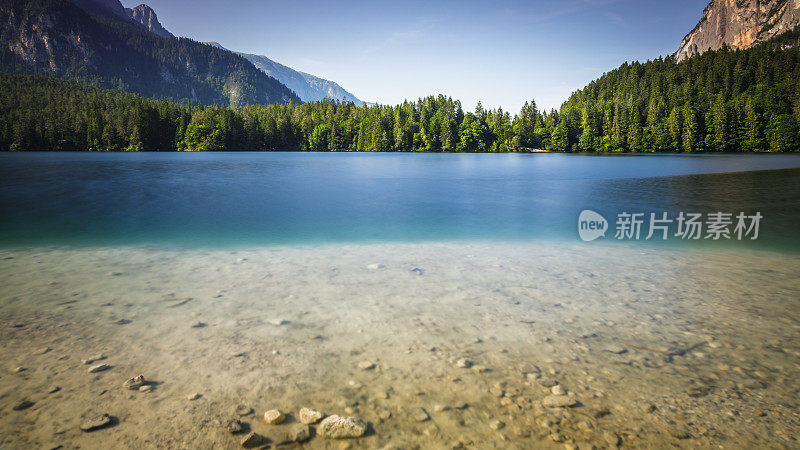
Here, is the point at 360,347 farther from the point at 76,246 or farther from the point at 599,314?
the point at 76,246

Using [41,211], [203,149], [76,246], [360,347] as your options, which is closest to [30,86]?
[203,149]

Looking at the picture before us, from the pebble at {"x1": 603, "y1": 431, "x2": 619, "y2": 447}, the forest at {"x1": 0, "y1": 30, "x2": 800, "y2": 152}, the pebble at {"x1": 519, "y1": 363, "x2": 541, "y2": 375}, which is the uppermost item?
the forest at {"x1": 0, "y1": 30, "x2": 800, "y2": 152}

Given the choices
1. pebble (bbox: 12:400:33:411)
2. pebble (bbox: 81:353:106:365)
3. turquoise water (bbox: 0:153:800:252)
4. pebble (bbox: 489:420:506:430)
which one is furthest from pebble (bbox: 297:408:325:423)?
turquoise water (bbox: 0:153:800:252)

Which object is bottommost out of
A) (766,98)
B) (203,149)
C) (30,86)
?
(203,149)

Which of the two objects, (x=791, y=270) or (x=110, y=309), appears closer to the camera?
(x=110, y=309)

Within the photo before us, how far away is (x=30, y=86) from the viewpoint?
570ft

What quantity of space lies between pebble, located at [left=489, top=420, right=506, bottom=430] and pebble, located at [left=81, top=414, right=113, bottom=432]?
3.71m

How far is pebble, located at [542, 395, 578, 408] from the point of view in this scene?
393 centimetres

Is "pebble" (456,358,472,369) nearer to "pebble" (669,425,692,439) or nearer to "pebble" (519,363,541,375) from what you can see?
"pebble" (519,363,541,375)

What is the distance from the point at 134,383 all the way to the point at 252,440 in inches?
72.5

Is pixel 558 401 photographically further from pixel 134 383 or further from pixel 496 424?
pixel 134 383

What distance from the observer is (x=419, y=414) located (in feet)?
12.5

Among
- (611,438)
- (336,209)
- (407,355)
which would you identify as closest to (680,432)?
(611,438)

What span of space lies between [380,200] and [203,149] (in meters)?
137
